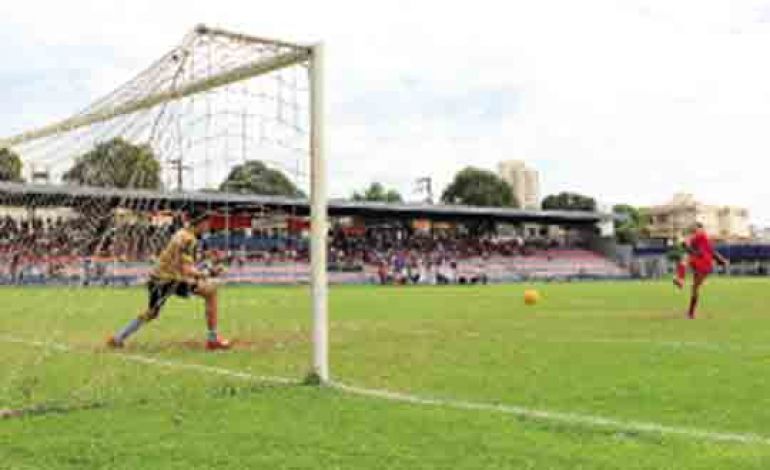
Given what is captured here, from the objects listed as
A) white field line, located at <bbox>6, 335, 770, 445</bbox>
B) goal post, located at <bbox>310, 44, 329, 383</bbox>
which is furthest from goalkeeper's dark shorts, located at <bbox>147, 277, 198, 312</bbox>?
goal post, located at <bbox>310, 44, 329, 383</bbox>

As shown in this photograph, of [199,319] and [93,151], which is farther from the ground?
[93,151]

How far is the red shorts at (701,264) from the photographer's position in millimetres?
18359

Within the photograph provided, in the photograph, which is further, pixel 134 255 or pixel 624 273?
pixel 624 273

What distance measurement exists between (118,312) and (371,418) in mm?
15879

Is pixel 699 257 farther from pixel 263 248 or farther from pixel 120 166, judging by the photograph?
pixel 120 166

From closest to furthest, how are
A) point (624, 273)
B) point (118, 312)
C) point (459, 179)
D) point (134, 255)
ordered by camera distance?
point (134, 255), point (118, 312), point (624, 273), point (459, 179)

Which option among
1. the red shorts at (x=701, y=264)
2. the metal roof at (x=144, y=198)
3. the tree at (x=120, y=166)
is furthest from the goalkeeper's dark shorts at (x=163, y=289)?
the red shorts at (x=701, y=264)

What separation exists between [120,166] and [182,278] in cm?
235

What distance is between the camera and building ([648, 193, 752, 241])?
160m

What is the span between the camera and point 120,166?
1041 centimetres

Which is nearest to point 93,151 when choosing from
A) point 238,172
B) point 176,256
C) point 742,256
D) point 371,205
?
point 176,256

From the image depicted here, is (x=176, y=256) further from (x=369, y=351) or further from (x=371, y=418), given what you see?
(x=371, y=418)

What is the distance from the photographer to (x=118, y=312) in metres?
21.4

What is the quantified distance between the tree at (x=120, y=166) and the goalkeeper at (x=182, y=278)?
1.40m
